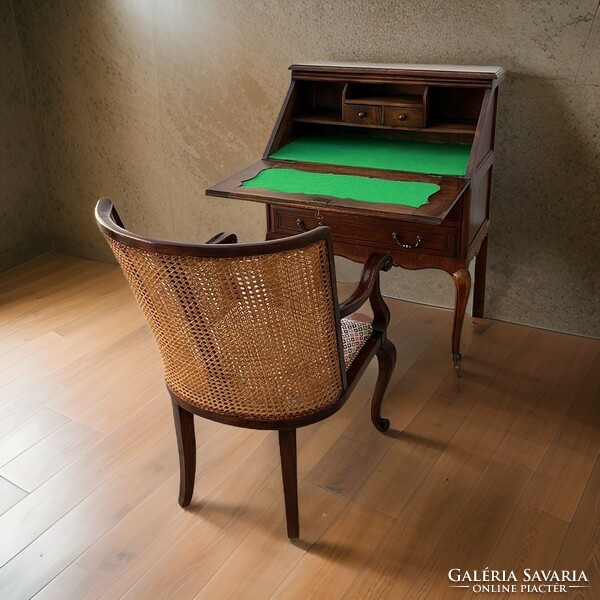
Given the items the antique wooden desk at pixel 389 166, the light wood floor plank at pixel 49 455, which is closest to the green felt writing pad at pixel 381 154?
the antique wooden desk at pixel 389 166

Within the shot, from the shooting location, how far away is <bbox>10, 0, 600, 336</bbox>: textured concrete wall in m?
2.45

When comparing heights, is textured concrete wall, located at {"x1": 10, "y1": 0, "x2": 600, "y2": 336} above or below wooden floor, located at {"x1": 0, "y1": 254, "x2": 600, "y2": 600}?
above

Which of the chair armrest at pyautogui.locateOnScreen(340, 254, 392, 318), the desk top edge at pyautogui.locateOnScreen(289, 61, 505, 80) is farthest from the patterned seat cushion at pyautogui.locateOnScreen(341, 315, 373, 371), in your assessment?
the desk top edge at pyautogui.locateOnScreen(289, 61, 505, 80)

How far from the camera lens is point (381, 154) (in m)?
2.54

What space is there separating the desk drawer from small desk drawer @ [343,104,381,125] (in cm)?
36

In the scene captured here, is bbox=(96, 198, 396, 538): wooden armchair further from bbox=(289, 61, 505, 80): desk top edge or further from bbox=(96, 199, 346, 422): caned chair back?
bbox=(289, 61, 505, 80): desk top edge

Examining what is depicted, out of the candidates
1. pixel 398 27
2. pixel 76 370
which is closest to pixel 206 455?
pixel 76 370

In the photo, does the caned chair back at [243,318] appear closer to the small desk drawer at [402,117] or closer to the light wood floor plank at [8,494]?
the light wood floor plank at [8,494]

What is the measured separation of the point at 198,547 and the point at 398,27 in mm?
1844

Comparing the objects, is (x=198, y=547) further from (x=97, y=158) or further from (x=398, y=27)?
(x=97, y=158)

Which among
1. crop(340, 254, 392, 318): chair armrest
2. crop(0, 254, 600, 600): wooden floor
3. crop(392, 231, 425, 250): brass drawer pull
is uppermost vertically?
crop(340, 254, 392, 318): chair armrest

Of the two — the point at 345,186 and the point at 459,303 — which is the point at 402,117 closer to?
the point at 345,186

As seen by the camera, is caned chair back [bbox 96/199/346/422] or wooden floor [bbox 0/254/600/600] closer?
caned chair back [bbox 96/199/346/422]

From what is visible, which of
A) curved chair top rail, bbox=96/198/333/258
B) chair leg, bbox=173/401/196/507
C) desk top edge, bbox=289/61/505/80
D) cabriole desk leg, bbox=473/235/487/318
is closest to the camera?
curved chair top rail, bbox=96/198/333/258
